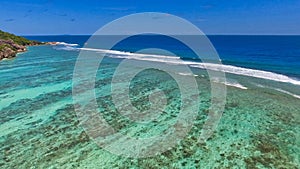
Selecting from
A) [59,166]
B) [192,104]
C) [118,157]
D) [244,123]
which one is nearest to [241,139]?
[244,123]

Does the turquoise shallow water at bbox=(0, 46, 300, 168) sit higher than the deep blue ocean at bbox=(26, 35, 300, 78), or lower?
lower

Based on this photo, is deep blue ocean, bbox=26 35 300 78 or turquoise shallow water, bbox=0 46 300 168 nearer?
turquoise shallow water, bbox=0 46 300 168

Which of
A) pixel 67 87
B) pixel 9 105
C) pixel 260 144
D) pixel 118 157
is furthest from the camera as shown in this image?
pixel 67 87

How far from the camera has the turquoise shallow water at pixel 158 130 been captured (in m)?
9.25

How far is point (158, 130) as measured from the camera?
39.7ft

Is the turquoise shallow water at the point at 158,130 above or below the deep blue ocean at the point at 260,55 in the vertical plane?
below

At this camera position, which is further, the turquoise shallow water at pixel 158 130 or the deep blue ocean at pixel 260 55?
the deep blue ocean at pixel 260 55

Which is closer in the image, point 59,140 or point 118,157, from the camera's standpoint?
point 118,157

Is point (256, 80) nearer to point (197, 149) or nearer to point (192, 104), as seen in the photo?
point (192, 104)

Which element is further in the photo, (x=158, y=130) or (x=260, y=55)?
(x=260, y=55)

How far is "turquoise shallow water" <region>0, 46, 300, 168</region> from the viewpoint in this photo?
925cm

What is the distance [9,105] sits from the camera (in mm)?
15750

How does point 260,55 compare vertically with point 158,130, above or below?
above

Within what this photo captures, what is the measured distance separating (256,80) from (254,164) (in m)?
16.3
